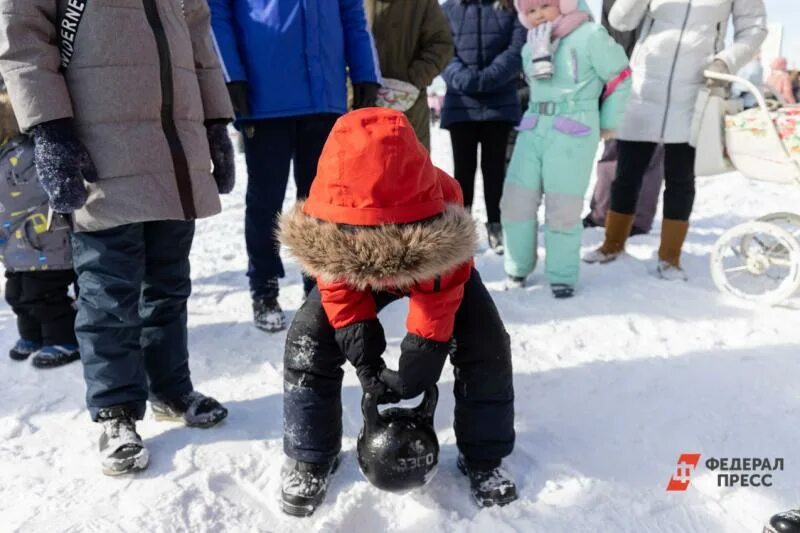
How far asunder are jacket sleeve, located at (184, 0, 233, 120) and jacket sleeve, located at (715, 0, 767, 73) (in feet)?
8.69

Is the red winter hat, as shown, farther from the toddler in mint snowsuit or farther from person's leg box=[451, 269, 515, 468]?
the toddler in mint snowsuit

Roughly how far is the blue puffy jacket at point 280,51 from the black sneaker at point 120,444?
1.39 meters

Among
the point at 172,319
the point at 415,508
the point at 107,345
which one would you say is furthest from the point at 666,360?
the point at 107,345

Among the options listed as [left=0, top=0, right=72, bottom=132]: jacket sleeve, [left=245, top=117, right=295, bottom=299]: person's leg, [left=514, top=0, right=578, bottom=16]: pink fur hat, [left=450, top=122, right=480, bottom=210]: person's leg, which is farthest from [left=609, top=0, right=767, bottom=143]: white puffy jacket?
[left=0, top=0, right=72, bottom=132]: jacket sleeve

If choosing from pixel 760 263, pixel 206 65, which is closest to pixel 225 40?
pixel 206 65

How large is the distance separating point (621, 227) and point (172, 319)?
2.93 meters

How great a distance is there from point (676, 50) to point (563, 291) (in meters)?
1.50

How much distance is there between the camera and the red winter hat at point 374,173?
4.72 ft

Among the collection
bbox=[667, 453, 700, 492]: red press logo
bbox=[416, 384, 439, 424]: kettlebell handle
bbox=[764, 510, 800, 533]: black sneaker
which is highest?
bbox=[416, 384, 439, 424]: kettlebell handle

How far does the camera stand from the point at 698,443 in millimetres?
1995

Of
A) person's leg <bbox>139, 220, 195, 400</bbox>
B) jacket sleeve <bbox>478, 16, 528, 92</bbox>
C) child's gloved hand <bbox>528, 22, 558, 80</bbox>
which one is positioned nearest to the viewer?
person's leg <bbox>139, 220, 195, 400</bbox>

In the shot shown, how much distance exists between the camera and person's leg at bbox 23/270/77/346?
2.58 metres

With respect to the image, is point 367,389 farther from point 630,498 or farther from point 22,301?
point 22,301

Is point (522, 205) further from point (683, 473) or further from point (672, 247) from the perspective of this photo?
point (683, 473)
